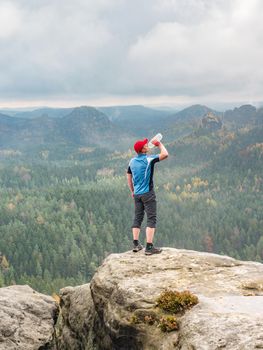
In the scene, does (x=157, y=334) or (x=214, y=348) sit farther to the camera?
(x=157, y=334)

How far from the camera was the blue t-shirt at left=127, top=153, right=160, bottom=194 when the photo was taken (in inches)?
836

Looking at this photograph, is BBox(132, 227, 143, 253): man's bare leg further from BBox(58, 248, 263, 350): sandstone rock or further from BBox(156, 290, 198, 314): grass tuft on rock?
BBox(156, 290, 198, 314): grass tuft on rock

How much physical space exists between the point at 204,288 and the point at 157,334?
284cm

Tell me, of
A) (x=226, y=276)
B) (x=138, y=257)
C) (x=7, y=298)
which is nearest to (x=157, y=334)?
(x=226, y=276)

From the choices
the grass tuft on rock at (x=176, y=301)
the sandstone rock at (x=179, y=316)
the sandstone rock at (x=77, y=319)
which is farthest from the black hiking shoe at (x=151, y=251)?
the grass tuft on rock at (x=176, y=301)

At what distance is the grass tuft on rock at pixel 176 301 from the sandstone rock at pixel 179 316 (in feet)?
1.04

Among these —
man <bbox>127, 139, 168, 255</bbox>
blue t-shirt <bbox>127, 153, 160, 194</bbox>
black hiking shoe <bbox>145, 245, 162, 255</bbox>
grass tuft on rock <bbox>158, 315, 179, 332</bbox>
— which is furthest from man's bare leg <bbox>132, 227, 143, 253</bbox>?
grass tuft on rock <bbox>158, 315, 179, 332</bbox>

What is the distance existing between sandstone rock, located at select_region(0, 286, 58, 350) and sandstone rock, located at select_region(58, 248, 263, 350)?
168 cm

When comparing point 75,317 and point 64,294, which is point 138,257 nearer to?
point 75,317

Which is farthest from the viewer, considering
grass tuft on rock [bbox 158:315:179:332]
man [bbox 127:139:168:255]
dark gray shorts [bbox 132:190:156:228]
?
dark gray shorts [bbox 132:190:156:228]

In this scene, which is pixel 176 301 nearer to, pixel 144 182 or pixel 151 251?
pixel 151 251

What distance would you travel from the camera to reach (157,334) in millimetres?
16312

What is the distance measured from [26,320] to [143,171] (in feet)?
36.4

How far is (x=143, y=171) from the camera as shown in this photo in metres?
21.4
